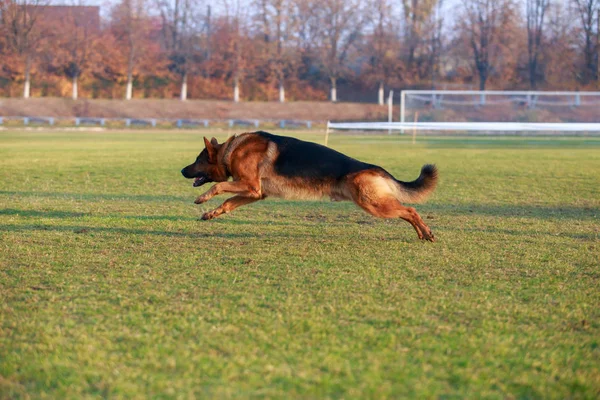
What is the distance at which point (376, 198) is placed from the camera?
20.9 feet

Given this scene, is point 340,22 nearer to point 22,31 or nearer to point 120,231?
point 22,31

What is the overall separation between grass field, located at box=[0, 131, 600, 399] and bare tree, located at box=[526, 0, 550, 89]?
5235cm

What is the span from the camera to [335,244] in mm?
6445

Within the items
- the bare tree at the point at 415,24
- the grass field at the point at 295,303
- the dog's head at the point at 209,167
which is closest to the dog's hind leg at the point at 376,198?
the grass field at the point at 295,303

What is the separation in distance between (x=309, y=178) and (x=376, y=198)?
70 centimetres

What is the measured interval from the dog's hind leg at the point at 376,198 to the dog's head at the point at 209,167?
1600 mm

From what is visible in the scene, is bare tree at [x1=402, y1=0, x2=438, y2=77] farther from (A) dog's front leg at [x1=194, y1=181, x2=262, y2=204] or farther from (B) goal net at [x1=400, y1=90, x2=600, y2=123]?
(A) dog's front leg at [x1=194, y1=181, x2=262, y2=204]

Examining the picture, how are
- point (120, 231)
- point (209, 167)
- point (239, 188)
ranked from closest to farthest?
point (239, 188), point (120, 231), point (209, 167)

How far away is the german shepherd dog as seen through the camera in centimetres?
643

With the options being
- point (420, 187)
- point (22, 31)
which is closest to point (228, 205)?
point (420, 187)

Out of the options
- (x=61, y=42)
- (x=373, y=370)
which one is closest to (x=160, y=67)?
(x=61, y=42)

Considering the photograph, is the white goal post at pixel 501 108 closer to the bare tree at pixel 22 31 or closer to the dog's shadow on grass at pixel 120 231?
the dog's shadow on grass at pixel 120 231

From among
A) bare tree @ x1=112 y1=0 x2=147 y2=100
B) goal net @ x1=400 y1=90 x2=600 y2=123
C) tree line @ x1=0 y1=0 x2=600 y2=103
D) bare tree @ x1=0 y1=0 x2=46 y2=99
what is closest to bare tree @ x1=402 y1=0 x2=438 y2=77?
tree line @ x1=0 y1=0 x2=600 y2=103

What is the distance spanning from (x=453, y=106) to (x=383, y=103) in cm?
2212
